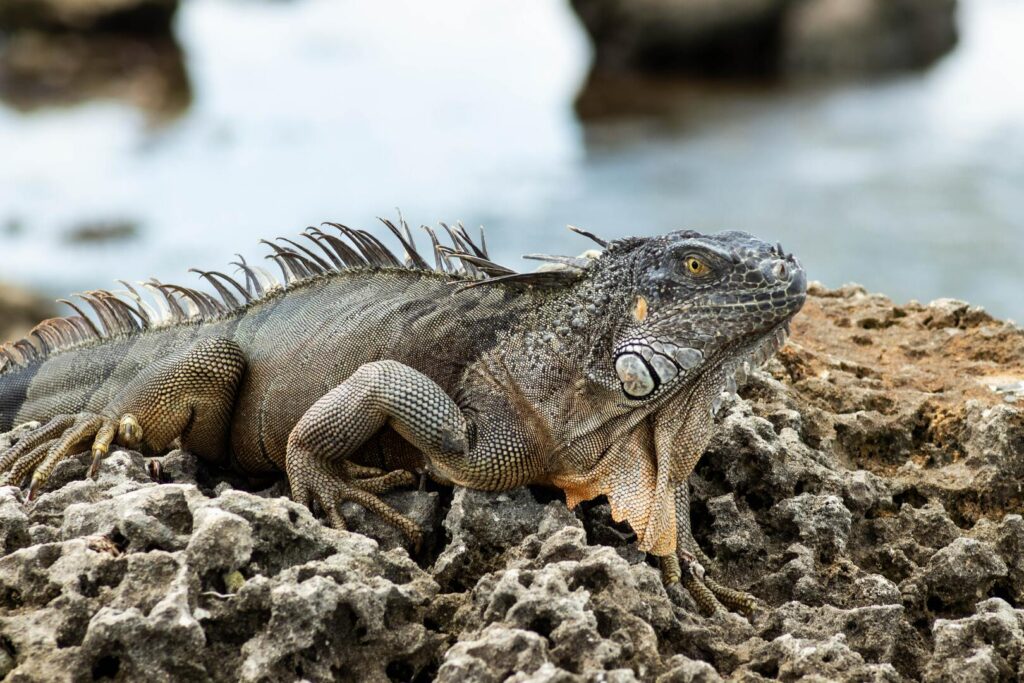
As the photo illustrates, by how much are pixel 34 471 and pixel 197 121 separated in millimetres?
16193

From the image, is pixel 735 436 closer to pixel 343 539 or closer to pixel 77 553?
pixel 343 539

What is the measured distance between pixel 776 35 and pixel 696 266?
18259 mm

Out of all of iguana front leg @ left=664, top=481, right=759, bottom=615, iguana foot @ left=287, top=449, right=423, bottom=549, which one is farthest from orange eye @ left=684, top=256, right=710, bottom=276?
iguana foot @ left=287, top=449, right=423, bottom=549

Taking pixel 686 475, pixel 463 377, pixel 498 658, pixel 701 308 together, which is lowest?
pixel 498 658

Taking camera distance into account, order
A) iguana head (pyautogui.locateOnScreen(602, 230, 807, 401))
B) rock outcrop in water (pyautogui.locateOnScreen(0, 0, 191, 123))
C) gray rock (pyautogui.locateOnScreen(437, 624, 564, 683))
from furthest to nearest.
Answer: rock outcrop in water (pyautogui.locateOnScreen(0, 0, 191, 123)), iguana head (pyautogui.locateOnScreen(602, 230, 807, 401)), gray rock (pyautogui.locateOnScreen(437, 624, 564, 683))

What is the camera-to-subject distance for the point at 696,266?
349 centimetres

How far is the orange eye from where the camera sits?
11.4 ft

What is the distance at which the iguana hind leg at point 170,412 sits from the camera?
4.10 metres

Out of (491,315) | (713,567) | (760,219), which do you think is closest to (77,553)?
(491,315)

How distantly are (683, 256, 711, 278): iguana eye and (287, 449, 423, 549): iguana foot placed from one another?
3.68 feet

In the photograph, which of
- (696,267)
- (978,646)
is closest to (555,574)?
(696,267)

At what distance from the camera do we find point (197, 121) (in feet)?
62.8

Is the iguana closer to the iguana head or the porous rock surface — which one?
the iguana head

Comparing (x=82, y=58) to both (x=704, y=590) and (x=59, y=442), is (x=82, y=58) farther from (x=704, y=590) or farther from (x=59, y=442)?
(x=704, y=590)
